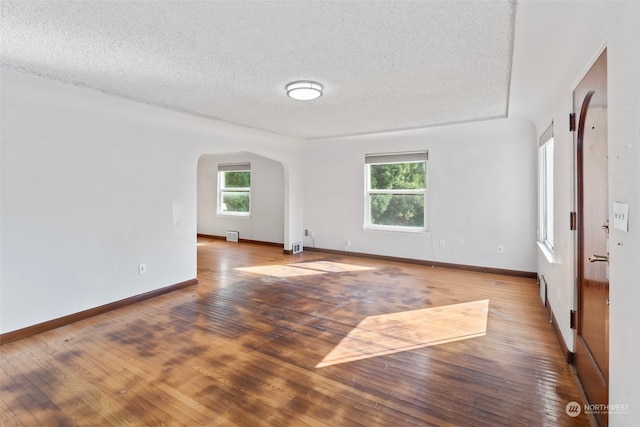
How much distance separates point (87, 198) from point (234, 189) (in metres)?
4.81

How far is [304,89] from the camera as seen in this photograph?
9.73 ft

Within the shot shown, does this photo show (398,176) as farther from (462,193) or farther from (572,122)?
(572,122)

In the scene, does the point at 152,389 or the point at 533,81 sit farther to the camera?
the point at 533,81

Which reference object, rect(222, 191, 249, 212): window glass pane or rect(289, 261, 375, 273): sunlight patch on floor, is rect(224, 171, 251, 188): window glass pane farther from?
rect(289, 261, 375, 273): sunlight patch on floor

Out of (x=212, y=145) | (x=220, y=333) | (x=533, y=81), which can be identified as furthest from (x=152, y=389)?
(x=533, y=81)

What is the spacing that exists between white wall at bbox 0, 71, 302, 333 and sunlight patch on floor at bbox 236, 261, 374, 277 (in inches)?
45.5

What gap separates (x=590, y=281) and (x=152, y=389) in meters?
2.86

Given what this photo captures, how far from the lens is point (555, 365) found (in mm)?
2281

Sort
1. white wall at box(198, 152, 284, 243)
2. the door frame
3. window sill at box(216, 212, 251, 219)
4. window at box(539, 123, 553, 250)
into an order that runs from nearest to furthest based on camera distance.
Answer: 1. the door frame
2. window at box(539, 123, 553, 250)
3. white wall at box(198, 152, 284, 243)
4. window sill at box(216, 212, 251, 219)

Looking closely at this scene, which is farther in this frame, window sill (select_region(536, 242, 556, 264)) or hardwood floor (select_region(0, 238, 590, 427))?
window sill (select_region(536, 242, 556, 264))

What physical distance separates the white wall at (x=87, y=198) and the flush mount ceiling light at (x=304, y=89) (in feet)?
6.00

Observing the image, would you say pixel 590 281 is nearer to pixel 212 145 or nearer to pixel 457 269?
pixel 457 269

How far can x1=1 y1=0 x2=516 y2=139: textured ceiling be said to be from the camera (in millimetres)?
1753

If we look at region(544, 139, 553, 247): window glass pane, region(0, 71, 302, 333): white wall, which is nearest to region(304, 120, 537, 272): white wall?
region(544, 139, 553, 247): window glass pane
